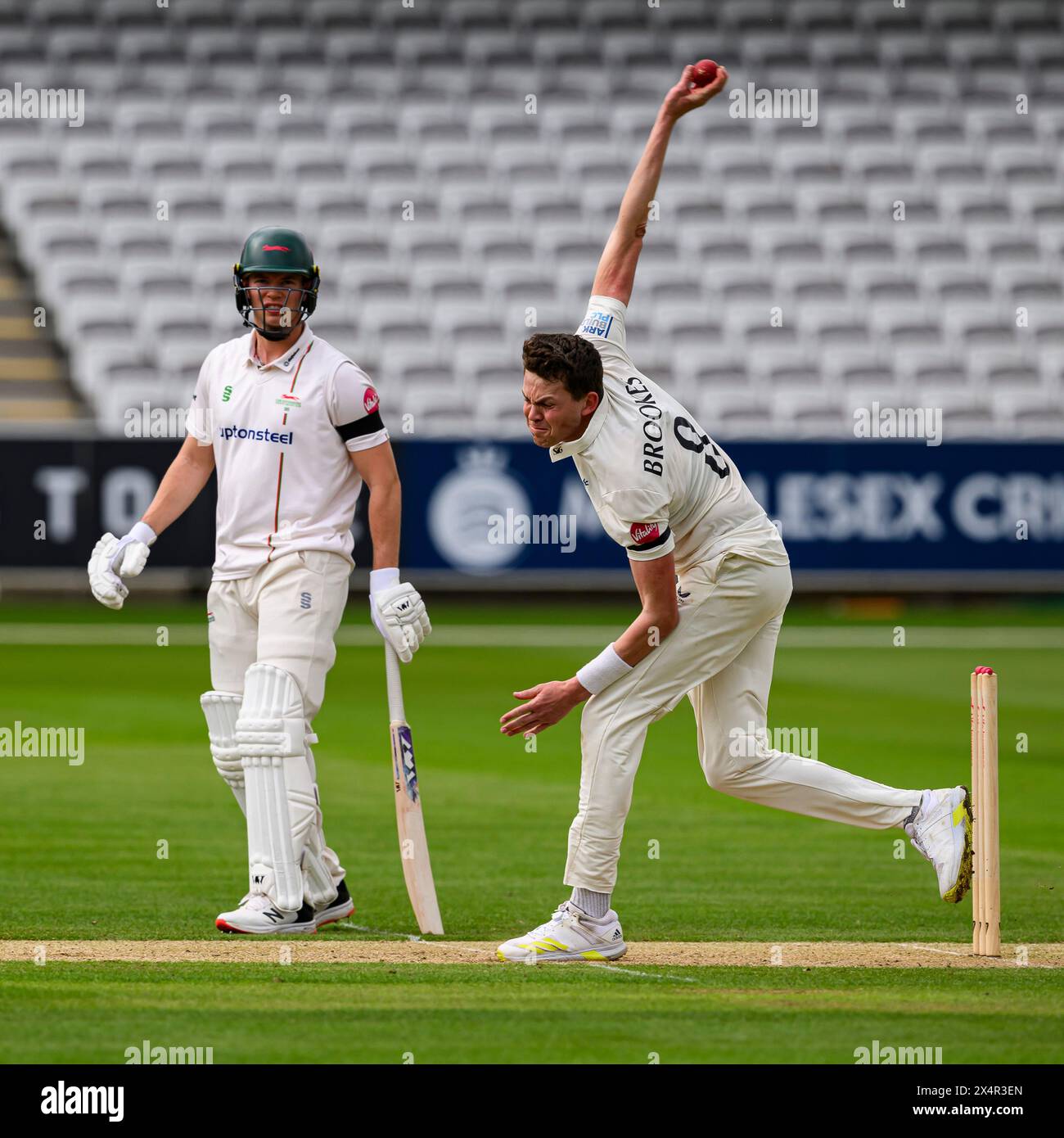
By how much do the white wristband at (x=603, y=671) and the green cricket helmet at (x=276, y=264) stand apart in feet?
6.29

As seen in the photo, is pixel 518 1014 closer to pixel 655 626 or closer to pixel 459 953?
pixel 459 953

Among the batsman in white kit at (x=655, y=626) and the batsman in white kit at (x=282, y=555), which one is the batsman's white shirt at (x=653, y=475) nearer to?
the batsman in white kit at (x=655, y=626)

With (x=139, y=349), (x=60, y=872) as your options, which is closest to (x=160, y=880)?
(x=60, y=872)

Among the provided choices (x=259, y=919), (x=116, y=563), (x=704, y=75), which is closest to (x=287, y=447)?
(x=116, y=563)

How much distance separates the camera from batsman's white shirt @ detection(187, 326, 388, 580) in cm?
734

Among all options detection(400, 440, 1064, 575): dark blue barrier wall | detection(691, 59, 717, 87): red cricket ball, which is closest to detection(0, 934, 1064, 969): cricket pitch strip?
detection(691, 59, 717, 87): red cricket ball

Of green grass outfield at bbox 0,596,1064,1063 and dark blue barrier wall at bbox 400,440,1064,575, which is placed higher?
dark blue barrier wall at bbox 400,440,1064,575

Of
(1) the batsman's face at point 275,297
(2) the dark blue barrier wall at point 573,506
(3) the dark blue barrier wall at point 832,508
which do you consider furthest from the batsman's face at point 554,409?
(3) the dark blue barrier wall at point 832,508

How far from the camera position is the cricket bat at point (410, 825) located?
7.44m

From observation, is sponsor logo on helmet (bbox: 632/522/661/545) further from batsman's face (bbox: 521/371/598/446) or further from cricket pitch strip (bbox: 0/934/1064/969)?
cricket pitch strip (bbox: 0/934/1064/969)

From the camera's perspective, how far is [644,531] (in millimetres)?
6379

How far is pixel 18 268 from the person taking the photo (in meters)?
28.9

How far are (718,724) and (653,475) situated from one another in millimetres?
1037

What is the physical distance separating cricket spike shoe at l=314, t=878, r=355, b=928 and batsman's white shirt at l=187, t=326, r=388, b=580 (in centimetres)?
138
